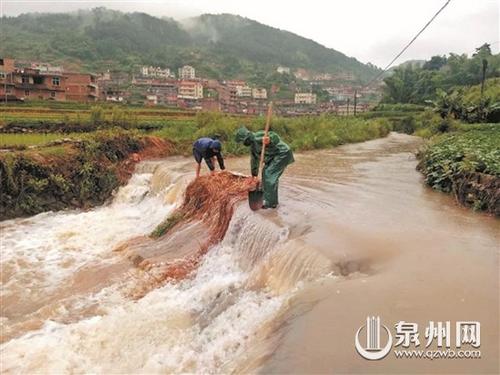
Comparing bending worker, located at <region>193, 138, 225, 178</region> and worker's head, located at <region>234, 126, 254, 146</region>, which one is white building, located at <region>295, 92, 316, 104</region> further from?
worker's head, located at <region>234, 126, 254, 146</region>

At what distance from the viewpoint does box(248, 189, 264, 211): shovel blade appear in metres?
8.25

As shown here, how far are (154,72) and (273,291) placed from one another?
121 m

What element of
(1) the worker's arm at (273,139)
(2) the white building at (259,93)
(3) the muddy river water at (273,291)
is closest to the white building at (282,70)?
(2) the white building at (259,93)

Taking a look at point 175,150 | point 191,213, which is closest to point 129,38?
point 175,150

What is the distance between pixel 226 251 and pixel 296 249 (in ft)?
6.48

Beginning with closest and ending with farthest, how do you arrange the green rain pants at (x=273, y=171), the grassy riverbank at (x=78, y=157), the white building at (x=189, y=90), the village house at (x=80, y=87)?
the green rain pants at (x=273, y=171) < the grassy riverbank at (x=78, y=157) < the village house at (x=80, y=87) < the white building at (x=189, y=90)

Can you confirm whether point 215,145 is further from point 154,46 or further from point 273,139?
point 154,46

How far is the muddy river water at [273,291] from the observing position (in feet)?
14.6

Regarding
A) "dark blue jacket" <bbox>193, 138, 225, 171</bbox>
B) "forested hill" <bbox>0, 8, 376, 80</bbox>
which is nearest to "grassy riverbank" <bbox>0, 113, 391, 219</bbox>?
"dark blue jacket" <bbox>193, 138, 225, 171</bbox>

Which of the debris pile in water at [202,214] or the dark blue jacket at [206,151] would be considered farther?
the dark blue jacket at [206,151]

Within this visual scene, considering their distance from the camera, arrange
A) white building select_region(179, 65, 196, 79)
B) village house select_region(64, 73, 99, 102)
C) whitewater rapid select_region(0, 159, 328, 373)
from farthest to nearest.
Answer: white building select_region(179, 65, 196, 79) → village house select_region(64, 73, 99, 102) → whitewater rapid select_region(0, 159, 328, 373)

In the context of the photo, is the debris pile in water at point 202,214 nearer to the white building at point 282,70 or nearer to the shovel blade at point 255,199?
the shovel blade at point 255,199

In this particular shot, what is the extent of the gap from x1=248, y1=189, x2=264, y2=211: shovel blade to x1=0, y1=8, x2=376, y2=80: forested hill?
4416 inches

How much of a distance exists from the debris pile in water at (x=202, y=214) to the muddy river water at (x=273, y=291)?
0.78 ft
